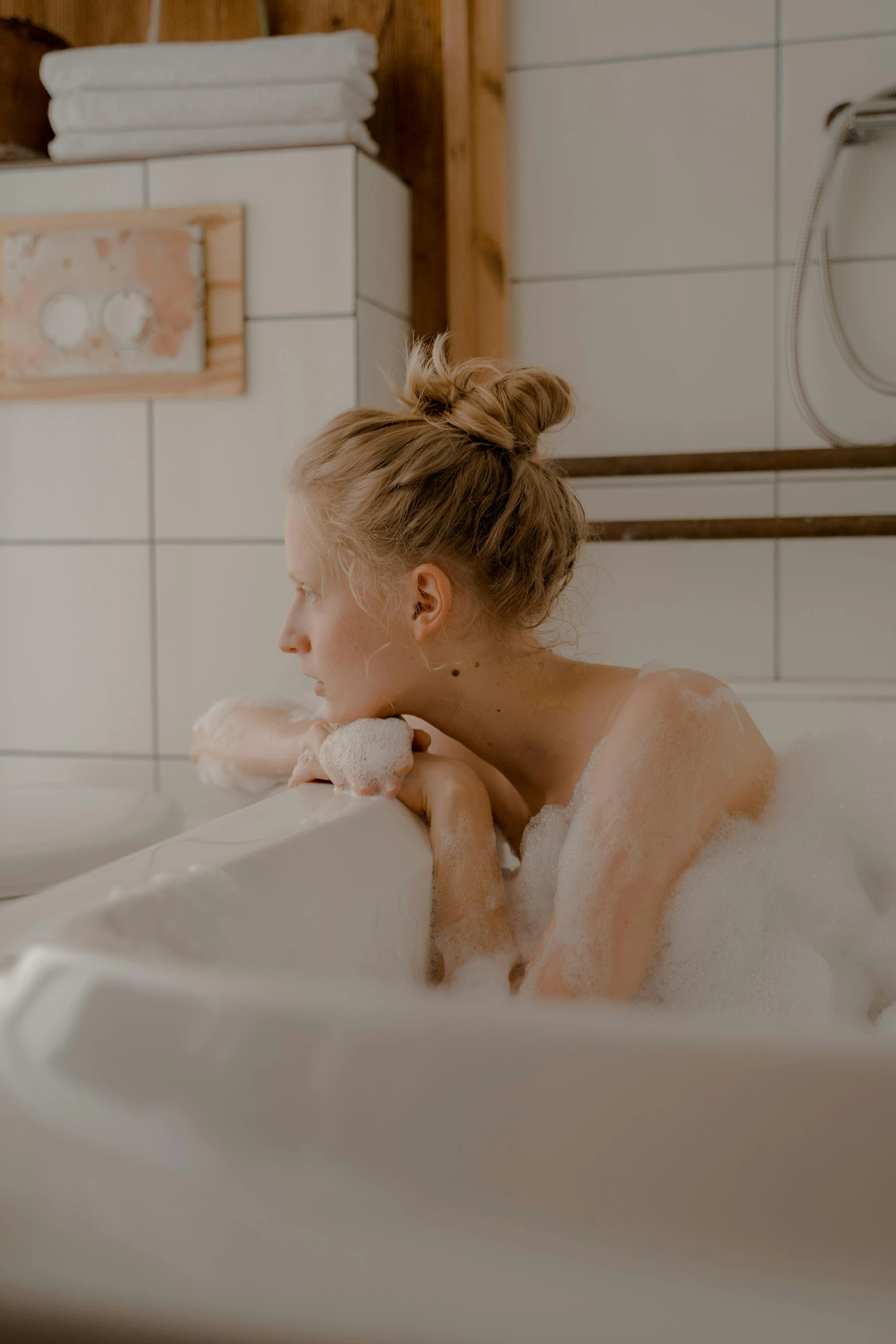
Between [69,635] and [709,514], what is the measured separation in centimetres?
116

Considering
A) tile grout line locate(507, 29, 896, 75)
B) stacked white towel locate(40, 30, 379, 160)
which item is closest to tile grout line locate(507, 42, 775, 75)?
tile grout line locate(507, 29, 896, 75)

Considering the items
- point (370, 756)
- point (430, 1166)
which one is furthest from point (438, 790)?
point (430, 1166)

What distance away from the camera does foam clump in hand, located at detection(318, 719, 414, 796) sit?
105 cm

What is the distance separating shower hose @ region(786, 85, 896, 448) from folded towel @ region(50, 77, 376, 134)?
0.74m

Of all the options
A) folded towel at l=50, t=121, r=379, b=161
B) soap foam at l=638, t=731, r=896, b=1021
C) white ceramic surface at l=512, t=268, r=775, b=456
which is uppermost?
folded towel at l=50, t=121, r=379, b=161

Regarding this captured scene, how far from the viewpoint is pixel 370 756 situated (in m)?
1.06

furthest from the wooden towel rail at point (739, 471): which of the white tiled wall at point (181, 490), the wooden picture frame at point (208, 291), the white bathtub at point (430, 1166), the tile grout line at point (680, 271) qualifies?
the white bathtub at point (430, 1166)

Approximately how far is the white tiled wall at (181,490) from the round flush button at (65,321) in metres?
0.11

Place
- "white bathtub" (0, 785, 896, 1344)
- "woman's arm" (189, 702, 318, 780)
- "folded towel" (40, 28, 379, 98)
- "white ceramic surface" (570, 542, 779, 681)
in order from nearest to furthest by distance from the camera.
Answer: "white bathtub" (0, 785, 896, 1344)
"woman's arm" (189, 702, 318, 780)
"folded towel" (40, 28, 379, 98)
"white ceramic surface" (570, 542, 779, 681)

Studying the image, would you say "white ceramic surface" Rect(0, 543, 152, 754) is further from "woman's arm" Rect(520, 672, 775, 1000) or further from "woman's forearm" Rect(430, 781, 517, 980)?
"woman's arm" Rect(520, 672, 775, 1000)

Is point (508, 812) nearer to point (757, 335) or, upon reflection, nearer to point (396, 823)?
point (396, 823)

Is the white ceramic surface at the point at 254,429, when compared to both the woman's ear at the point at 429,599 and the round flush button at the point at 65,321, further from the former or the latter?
the woman's ear at the point at 429,599

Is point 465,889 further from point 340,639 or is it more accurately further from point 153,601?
point 153,601

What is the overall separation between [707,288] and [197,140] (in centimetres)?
90
